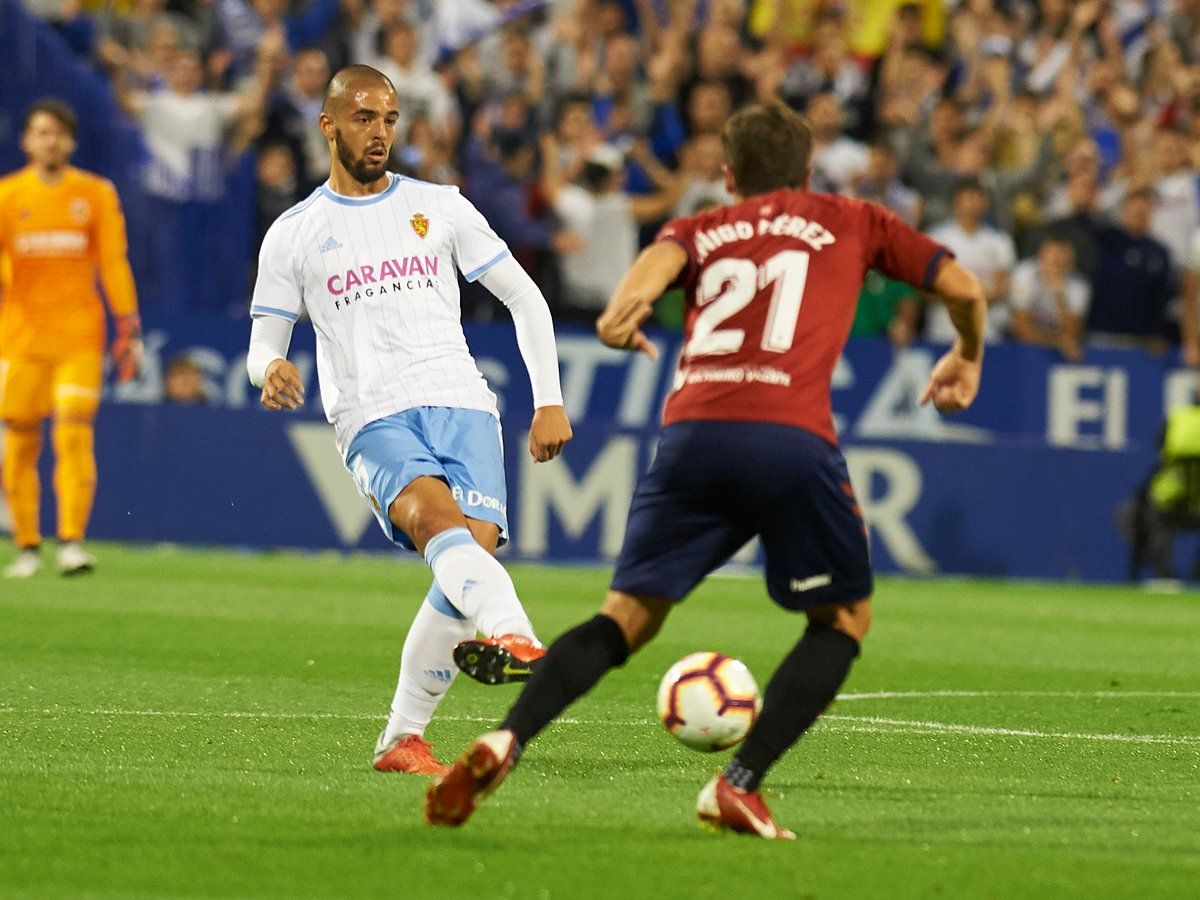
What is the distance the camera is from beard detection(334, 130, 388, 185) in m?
6.73

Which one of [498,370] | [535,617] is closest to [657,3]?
[498,370]

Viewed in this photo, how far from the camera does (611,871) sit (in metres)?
4.95

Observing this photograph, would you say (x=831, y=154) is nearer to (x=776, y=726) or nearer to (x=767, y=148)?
(x=767, y=148)

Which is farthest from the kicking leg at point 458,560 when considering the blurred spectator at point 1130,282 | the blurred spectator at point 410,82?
the blurred spectator at point 1130,282

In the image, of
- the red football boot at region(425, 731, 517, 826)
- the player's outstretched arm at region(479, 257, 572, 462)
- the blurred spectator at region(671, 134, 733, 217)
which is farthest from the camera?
the blurred spectator at region(671, 134, 733, 217)

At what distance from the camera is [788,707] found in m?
5.41

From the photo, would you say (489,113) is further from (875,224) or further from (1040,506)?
(875,224)

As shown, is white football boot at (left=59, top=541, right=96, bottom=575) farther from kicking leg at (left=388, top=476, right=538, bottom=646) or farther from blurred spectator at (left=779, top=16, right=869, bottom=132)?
kicking leg at (left=388, top=476, right=538, bottom=646)

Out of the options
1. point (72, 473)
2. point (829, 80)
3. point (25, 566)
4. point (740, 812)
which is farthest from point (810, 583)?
point (829, 80)

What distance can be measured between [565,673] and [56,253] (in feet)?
29.2

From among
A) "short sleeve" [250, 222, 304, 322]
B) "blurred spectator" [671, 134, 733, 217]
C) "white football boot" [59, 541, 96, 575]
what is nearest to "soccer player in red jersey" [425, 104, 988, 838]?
"short sleeve" [250, 222, 304, 322]

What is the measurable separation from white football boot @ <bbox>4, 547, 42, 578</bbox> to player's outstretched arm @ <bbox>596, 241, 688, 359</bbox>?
8.84 meters

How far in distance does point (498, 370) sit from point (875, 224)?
441 inches

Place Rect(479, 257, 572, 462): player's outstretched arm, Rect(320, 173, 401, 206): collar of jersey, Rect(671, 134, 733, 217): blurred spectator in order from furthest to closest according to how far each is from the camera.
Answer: Rect(671, 134, 733, 217): blurred spectator
Rect(320, 173, 401, 206): collar of jersey
Rect(479, 257, 572, 462): player's outstretched arm
